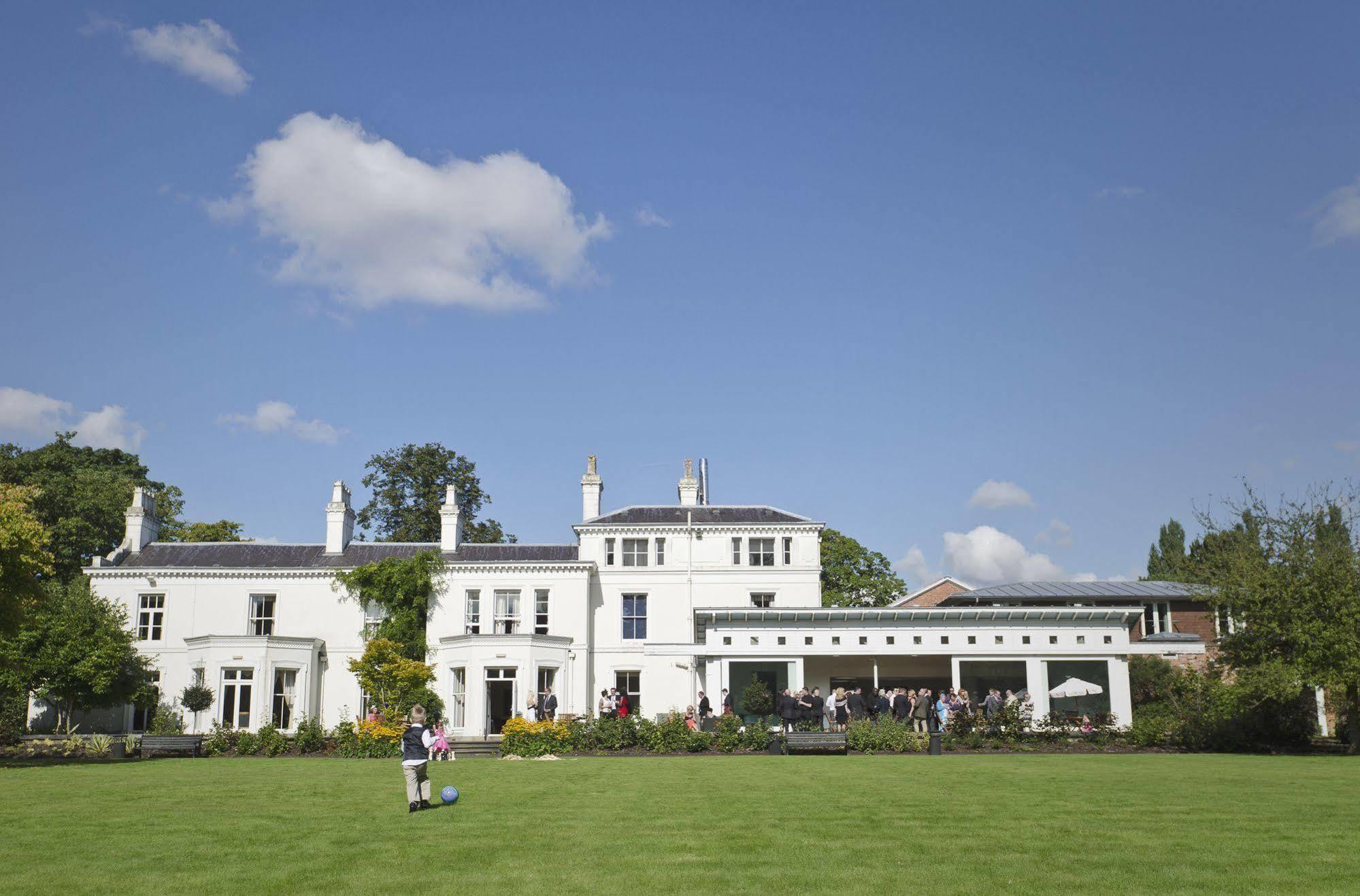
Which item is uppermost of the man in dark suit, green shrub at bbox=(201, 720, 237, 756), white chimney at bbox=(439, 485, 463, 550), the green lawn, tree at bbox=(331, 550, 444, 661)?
white chimney at bbox=(439, 485, 463, 550)

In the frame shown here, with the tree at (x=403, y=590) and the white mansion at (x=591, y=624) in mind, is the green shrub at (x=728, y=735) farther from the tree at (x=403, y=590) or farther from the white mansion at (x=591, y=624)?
the tree at (x=403, y=590)

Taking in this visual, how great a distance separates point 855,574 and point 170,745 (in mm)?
36834

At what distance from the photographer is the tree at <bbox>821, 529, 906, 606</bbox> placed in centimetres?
5903

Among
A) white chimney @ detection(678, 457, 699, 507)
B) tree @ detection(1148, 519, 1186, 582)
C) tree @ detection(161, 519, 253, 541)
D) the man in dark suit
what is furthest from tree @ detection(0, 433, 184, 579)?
tree @ detection(1148, 519, 1186, 582)

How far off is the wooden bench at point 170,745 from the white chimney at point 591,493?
1995 cm

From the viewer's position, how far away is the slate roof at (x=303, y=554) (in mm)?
44812

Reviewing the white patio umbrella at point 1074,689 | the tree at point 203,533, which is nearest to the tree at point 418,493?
the tree at point 203,533

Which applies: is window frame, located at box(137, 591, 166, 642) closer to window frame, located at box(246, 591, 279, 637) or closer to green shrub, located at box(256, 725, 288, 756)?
window frame, located at box(246, 591, 279, 637)

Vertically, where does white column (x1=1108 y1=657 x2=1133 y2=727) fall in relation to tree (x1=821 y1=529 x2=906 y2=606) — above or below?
below

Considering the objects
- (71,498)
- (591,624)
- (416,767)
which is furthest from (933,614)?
(71,498)

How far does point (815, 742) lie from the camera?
28.3 m

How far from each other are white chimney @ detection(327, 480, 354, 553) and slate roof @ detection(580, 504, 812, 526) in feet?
32.0

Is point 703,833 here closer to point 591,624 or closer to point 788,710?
point 788,710

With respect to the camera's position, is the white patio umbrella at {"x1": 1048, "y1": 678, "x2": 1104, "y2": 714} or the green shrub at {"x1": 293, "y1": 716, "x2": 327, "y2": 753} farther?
the white patio umbrella at {"x1": 1048, "y1": 678, "x2": 1104, "y2": 714}
